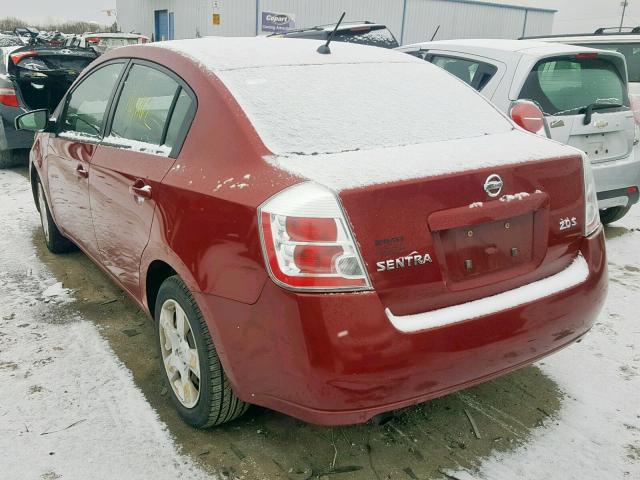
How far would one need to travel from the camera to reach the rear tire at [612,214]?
5255 millimetres

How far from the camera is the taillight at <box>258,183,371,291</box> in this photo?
6.04ft

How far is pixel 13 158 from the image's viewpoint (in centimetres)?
782

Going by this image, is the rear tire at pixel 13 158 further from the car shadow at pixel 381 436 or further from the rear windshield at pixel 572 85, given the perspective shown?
the rear windshield at pixel 572 85

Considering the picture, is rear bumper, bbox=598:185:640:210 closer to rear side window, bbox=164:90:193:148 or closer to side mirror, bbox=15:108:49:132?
rear side window, bbox=164:90:193:148

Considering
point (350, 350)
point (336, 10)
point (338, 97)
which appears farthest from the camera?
point (336, 10)

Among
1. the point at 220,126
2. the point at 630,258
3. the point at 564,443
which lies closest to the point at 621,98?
the point at 630,258

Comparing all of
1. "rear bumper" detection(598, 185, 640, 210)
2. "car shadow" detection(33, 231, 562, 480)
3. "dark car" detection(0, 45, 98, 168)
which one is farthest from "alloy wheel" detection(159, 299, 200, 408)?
"dark car" detection(0, 45, 98, 168)

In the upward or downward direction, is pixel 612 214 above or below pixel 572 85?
below

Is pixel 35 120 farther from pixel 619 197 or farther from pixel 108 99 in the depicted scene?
pixel 619 197

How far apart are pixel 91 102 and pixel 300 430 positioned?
2.28m

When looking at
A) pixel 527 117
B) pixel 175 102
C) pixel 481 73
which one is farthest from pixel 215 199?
pixel 481 73

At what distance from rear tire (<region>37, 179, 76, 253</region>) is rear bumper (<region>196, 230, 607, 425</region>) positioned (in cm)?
276

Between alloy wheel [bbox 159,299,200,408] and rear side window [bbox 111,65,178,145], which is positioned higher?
rear side window [bbox 111,65,178,145]

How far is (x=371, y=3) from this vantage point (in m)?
25.9
